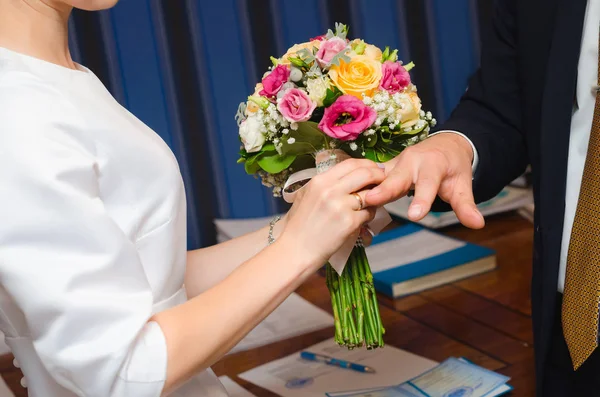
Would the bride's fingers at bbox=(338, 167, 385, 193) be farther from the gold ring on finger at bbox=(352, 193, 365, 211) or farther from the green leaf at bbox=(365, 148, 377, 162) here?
the green leaf at bbox=(365, 148, 377, 162)

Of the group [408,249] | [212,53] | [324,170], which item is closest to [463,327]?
[408,249]

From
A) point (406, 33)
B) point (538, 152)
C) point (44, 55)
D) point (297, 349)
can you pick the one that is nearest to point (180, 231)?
point (44, 55)

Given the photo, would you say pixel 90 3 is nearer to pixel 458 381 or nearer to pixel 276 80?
pixel 276 80

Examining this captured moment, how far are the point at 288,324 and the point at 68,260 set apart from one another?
1039mm

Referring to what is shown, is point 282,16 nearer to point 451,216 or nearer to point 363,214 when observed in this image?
point 451,216

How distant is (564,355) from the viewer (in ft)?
4.76

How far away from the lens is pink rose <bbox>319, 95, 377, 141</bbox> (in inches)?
48.2

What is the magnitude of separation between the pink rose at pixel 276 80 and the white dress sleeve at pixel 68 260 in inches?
16.4

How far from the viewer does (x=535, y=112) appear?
1.55 meters

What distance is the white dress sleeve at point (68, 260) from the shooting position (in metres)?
0.91

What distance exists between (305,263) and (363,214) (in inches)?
5.2

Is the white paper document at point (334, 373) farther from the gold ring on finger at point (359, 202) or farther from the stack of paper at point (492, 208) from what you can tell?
the stack of paper at point (492, 208)

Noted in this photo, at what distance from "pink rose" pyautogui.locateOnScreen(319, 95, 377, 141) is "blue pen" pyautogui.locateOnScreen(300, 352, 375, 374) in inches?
25.1

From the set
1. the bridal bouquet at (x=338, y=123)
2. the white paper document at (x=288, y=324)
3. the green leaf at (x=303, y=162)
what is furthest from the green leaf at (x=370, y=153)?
the white paper document at (x=288, y=324)
